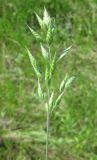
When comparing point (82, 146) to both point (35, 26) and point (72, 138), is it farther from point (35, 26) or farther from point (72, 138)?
point (35, 26)

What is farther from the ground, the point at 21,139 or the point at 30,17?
the point at 30,17

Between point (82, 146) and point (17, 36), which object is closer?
point (82, 146)

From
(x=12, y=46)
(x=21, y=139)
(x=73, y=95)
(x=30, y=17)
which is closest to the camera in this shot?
(x=21, y=139)

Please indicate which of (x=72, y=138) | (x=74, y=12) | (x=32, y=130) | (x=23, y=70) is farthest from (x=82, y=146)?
(x=74, y=12)

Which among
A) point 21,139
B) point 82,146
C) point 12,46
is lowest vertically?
point 82,146

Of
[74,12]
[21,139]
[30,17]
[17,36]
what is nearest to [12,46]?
[17,36]

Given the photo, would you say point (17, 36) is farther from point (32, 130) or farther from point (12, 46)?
point (32, 130)

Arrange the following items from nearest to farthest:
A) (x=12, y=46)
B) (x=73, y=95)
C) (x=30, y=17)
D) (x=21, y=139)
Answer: (x=21, y=139)
(x=73, y=95)
(x=12, y=46)
(x=30, y=17)
